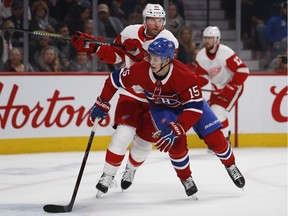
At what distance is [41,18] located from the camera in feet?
26.3

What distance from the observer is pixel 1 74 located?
7332mm

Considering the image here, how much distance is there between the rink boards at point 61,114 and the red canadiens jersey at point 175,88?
8.55 ft

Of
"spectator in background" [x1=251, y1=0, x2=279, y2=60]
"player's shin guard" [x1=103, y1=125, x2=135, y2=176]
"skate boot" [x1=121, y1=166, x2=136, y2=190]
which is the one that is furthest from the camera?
"spectator in background" [x1=251, y1=0, x2=279, y2=60]

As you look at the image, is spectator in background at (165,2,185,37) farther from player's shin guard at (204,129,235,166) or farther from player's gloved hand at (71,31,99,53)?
player's shin guard at (204,129,235,166)

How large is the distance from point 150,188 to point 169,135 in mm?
883

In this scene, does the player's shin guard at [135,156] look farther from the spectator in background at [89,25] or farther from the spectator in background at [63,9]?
the spectator in background at [63,9]

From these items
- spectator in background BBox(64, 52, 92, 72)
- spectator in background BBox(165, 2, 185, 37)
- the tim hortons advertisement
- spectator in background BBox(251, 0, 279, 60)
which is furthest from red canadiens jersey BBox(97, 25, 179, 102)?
spectator in background BBox(251, 0, 279, 60)

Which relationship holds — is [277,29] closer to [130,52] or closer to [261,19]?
[261,19]

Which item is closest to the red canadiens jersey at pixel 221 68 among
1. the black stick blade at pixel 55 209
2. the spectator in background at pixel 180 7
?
the spectator in background at pixel 180 7

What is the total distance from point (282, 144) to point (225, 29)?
1417 mm

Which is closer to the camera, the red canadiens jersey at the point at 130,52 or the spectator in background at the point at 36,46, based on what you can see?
the red canadiens jersey at the point at 130,52

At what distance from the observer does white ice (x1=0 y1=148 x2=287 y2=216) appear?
490cm

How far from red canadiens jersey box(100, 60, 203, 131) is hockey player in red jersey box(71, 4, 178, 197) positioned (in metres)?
0.34

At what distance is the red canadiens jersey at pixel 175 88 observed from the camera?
15.9ft
